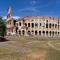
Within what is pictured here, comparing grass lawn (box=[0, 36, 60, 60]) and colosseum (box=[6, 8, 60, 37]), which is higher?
colosseum (box=[6, 8, 60, 37])

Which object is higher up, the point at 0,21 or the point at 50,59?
the point at 0,21

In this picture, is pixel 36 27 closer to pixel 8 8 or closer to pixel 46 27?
pixel 46 27

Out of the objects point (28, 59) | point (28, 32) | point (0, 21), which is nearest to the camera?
point (28, 59)

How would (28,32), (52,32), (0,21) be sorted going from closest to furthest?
(0,21) < (28,32) < (52,32)

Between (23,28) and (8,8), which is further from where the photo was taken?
(8,8)

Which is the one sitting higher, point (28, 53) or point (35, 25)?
point (35, 25)

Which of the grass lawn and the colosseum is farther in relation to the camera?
the colosseum

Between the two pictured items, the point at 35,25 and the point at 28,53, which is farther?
the point at 35,25

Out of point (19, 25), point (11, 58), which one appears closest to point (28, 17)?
point (19, 25)

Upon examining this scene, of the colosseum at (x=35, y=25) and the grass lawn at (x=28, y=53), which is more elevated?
the colosseum at (x=35, y=25)

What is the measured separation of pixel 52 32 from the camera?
323 ft

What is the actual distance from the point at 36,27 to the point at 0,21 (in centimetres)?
3381

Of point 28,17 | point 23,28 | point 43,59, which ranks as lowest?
point 43,59

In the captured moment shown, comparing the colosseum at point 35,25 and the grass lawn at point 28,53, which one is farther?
the colosseum at point 35,25
